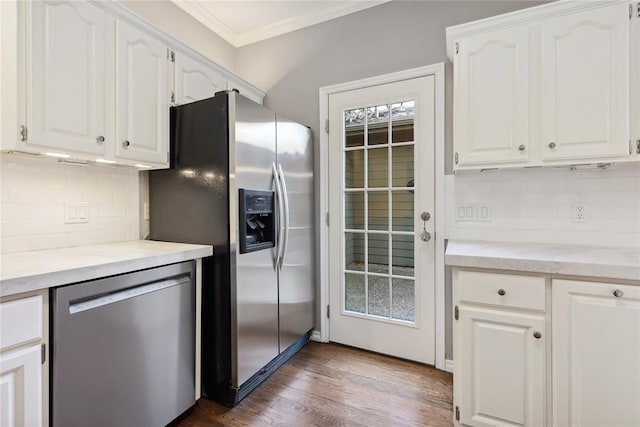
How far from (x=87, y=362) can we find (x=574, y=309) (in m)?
2.01

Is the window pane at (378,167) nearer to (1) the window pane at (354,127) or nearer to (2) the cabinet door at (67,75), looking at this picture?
(1) the window pane at (354,127)

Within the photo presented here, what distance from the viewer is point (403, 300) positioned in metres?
2.35

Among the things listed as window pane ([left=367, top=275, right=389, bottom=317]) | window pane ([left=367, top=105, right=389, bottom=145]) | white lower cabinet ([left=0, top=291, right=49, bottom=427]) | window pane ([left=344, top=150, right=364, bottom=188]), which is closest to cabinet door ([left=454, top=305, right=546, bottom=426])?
window pane ([left=367, top=275, right=389, bottom=317])

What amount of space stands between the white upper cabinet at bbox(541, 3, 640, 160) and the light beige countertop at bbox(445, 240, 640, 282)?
0.49m

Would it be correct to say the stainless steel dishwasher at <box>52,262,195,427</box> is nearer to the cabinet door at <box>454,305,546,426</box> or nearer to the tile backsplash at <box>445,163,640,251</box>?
the cabinet door at <box>454,305,546,426</box>

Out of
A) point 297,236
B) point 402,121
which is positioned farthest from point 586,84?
point 297,236

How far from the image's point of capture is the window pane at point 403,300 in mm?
2318

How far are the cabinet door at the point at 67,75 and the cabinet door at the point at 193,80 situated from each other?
439mm

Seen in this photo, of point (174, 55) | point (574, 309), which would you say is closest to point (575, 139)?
point (574, 309)

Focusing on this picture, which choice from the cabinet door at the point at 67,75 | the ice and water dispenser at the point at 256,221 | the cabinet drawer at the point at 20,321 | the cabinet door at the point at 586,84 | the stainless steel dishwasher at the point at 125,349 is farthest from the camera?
the ice and water dispenser at the point at 256,221

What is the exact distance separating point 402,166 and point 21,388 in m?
2.28

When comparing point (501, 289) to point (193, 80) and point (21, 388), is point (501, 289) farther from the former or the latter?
point (193, 80)

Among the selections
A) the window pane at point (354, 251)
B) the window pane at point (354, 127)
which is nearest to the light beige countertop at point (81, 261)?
the window pane at point (354, 251)

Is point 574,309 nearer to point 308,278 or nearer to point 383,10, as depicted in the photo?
point 308,278
